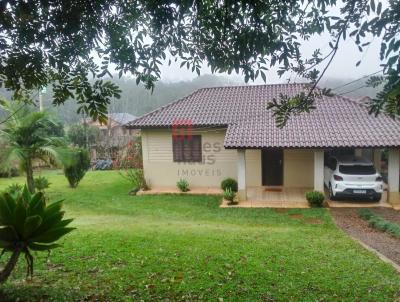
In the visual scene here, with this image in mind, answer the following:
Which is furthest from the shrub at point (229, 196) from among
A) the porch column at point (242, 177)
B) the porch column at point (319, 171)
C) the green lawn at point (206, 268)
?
the green lawn at point (206, 268)

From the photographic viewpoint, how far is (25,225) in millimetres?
4258

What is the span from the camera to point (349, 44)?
3.82 meters

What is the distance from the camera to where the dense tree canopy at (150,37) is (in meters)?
4.03

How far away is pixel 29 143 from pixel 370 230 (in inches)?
555

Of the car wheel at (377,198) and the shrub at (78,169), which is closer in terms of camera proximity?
the car wheel at (377,198)

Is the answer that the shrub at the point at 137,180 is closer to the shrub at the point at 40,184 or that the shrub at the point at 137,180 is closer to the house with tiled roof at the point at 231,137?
the house with tiled roof at the point at 231,137

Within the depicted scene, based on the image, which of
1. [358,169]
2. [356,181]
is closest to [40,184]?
[356,181]

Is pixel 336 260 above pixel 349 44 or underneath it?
underneath

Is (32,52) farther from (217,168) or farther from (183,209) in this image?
(217,168)

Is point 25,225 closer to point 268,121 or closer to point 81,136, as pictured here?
point 268,121

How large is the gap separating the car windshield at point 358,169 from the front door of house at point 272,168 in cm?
365

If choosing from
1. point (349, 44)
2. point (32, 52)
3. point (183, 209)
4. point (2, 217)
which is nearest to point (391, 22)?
point (349, 44)

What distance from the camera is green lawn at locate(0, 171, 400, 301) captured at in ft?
17.1

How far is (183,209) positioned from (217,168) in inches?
171
